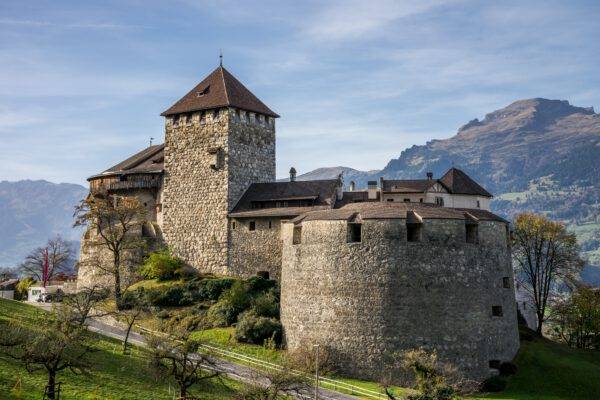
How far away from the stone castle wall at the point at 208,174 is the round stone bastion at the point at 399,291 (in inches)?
565

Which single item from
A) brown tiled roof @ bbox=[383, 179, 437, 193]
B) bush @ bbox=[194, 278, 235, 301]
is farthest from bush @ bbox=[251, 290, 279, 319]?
brown tiled roof @ bbox=[383, 179, 437, 193]

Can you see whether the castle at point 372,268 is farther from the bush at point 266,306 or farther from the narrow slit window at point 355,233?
the bush at point 266,306

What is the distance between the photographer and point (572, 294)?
220 ft

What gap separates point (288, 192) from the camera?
62.9 m

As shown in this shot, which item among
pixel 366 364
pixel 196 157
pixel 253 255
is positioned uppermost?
Result: pixel 196 157

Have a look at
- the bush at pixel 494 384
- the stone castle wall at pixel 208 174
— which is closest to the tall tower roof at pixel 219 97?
the stone castle wall at pixel 208 174

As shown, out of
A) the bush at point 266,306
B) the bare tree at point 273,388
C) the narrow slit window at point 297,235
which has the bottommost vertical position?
the bare tree at point 273,388

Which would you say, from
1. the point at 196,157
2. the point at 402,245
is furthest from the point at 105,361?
the point at 196,157

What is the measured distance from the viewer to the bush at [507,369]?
1964 inches

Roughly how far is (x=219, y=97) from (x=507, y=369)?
34.5 m

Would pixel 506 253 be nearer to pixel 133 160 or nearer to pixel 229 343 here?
pixel 229 343

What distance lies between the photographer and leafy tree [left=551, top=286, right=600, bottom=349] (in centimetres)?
6272

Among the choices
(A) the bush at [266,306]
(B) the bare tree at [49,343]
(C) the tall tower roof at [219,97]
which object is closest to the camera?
(B) the bare tree at [49,343]

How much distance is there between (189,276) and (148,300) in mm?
5219
